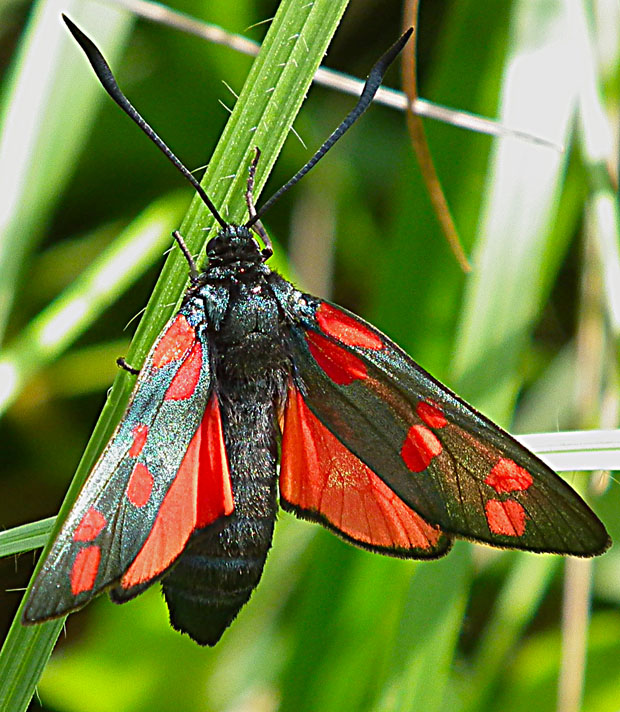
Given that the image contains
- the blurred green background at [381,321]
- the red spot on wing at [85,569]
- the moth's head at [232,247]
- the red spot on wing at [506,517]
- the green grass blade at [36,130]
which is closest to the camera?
the red spot on wing at [85,569]

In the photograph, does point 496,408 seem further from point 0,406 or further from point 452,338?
point 0,406

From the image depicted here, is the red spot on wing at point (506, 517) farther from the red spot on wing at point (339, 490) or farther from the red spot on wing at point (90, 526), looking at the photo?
the red spot on wing at point (90, 526)

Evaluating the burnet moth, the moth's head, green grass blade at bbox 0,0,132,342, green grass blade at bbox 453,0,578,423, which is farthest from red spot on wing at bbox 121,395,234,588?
green grass blade at bbox 0,0,132,342

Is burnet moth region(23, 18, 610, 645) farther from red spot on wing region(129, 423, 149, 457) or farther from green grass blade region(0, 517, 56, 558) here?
green grass blade region(0, 517, 56, 558)

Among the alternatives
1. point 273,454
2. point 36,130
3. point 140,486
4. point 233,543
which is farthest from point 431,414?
point 36,130

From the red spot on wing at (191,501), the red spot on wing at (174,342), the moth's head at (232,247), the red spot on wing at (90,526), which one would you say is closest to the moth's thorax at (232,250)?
the moth's head at (232,247)

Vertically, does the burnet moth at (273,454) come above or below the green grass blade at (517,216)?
below

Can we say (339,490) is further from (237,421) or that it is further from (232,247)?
(232,247)
